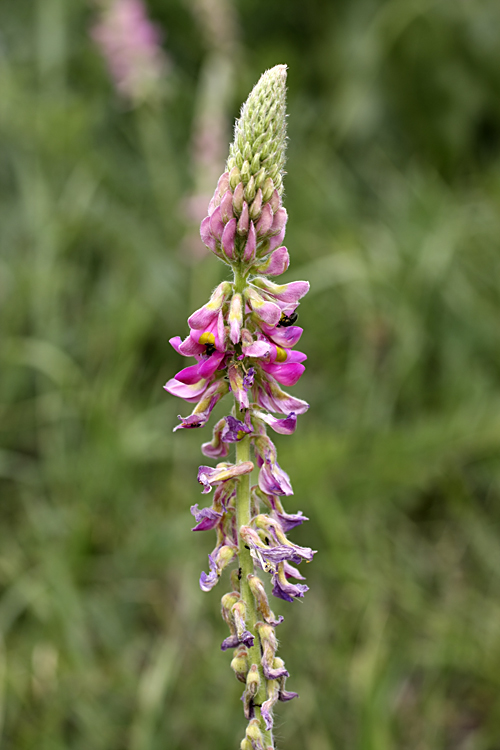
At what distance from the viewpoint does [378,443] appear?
342 centimetres

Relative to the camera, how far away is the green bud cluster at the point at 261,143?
Result: 1.22 metres

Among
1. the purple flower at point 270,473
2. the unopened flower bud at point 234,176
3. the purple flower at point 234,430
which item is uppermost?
the unopened flower bud at point 234,176

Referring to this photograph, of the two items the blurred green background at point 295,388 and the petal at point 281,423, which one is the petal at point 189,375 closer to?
the petal at point 281,423

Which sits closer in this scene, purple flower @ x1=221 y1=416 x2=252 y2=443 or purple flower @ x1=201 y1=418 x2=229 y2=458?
purple flower @ x1=221 y1=416 x2=252 y2=443

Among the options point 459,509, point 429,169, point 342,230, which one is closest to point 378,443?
point 459,509

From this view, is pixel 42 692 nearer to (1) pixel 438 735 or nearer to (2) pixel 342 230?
(1) pixel 438 735

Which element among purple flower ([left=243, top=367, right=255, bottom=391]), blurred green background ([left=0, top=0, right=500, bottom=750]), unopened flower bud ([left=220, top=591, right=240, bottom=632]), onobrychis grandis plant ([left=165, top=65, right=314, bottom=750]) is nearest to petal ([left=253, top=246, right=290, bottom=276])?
onobrychis grandis plant ([left=165, top=65, right=314, bottom=750])

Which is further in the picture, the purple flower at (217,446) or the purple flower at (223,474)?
the purple flower at (217,446)

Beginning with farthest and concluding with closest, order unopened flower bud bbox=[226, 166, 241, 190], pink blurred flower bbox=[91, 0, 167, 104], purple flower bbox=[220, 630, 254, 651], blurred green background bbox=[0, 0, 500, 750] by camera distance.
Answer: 1. pink blurred flower bbox=[91, 0, 167, 104]
2. blurred green background bbox=[0, 0, 500, 750]
3. unopened flower bud bbox=[226, 166, 241, 190]
4. purple flower bbox=[220, 630, 254, 651]

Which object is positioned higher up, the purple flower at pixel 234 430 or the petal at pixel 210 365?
the petal at pixel 210 365

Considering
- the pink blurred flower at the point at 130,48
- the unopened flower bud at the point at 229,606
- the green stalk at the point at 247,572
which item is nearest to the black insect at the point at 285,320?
the green stalk at the point at 247,572

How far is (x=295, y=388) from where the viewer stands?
4.25m

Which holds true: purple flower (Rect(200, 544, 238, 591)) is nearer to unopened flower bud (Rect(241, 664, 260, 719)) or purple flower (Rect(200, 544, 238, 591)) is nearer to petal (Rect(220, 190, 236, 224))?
unopened flower bud (Rect(241, 664, 260, 719))

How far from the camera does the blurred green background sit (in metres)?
2.80
